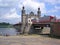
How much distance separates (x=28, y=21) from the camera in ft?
387

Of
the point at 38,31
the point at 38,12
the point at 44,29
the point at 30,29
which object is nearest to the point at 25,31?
the point at 30,29

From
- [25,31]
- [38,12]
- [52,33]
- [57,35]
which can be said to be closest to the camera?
[57,35]

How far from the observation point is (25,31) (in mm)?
111188

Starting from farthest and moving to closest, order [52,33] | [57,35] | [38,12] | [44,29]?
[38,12], [44,29], [52,33], [57,35]

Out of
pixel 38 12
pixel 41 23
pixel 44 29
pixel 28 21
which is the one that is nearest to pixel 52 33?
pixel 41 23

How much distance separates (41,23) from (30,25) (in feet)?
27.3

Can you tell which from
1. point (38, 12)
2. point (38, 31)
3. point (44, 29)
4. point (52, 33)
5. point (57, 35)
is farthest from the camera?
point (38, 12)

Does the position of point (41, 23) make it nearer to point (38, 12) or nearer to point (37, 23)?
point (37, 23)

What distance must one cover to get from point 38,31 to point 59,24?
4867 cm

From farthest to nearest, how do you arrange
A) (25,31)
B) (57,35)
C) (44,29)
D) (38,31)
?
1. (44,29)
2. (38,31)
3. (25,31)
4. (57,35)

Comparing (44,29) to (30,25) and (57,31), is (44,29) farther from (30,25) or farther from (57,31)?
(57,31)

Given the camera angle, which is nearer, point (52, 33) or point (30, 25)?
point (52, 33)

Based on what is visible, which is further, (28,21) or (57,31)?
(28,21)

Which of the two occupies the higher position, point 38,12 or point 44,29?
point 38,12
